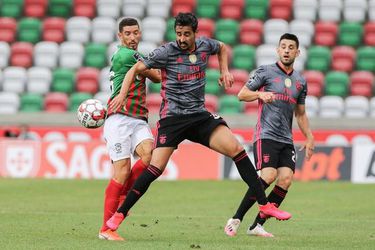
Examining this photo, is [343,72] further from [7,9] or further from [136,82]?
[136,82]

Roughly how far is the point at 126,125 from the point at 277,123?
155 cm

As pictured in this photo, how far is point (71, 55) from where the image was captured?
2603cm

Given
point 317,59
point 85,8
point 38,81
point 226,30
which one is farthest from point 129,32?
point 85,8

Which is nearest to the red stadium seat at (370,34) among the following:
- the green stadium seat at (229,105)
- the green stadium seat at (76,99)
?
the green stadium seat at (229,105)

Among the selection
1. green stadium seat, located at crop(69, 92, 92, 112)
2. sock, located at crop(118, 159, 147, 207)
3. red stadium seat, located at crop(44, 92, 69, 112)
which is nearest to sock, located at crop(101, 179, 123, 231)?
sock, located at crop(118, 159, 147, 207)

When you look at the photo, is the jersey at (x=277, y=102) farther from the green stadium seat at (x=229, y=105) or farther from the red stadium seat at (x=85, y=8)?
the red stadium seat at (x=85, y=8)

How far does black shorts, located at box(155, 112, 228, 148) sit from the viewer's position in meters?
9.59

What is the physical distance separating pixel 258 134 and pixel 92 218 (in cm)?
272

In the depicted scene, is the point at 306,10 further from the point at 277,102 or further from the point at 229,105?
the point at 277,102

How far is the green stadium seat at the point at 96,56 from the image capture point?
26031 millimetres

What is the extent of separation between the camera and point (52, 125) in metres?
22.8

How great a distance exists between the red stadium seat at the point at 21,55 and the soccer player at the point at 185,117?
672 inches

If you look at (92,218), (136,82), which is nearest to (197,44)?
(136,82)

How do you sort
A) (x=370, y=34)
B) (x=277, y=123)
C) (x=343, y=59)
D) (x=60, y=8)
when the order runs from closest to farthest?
(x=277, y=123)
(x=343, y=59)
(x=370, y=34)
(x=60, y=8)
